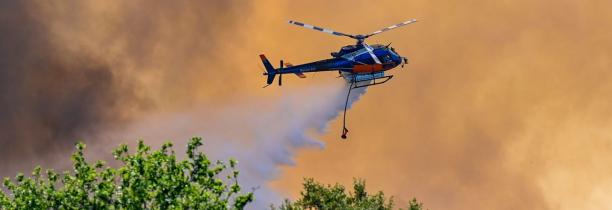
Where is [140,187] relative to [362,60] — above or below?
below

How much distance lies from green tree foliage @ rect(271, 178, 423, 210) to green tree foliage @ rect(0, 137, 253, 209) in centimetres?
5175

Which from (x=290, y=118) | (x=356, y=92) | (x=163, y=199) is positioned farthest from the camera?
(x=290, y=118)

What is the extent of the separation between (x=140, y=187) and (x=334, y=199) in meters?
58.9

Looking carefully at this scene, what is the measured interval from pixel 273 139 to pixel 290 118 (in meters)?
5.25

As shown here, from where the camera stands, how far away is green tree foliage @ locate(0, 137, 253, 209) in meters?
59.4

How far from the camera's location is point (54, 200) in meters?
60.8

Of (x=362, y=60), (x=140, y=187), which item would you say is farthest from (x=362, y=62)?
(x=140, y=187)

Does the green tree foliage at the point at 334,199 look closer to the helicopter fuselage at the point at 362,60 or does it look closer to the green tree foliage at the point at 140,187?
the helicopter fuselage at the point at 362,60

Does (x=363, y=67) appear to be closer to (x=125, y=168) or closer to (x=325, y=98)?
(x=325, y=98)

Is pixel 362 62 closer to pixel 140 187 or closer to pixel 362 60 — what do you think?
pixel 362 60

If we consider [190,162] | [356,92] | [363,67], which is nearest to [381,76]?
[363,67]

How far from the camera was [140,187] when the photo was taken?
5962 centimetres

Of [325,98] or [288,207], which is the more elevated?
[325,98]

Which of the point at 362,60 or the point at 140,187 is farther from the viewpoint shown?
the point at 362,60
